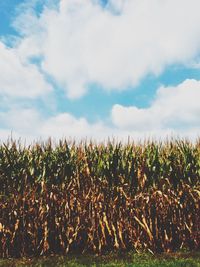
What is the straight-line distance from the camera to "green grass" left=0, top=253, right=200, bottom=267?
932 cm

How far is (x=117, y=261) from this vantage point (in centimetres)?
973

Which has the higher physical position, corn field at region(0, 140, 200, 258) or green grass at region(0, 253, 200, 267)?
corn field at region(0, 140, 200, 258)

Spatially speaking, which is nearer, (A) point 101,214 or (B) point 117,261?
(B) point 117,261

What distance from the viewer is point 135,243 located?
10516mm

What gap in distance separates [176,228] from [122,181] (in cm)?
174

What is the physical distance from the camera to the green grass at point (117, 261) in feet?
30.6

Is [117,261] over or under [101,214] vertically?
under

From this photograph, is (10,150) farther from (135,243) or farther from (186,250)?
(186,250)

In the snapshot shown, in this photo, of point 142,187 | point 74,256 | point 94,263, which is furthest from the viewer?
point 142,187

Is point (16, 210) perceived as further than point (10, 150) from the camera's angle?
No

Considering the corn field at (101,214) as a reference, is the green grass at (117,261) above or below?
below

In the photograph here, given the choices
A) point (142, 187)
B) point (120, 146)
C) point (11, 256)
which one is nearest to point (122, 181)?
point (142, 187)

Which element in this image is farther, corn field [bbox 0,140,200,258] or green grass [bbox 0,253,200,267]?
corn field [bbox 0,140,200,258]

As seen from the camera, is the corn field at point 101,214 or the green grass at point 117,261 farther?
the corn field at point 101,214
